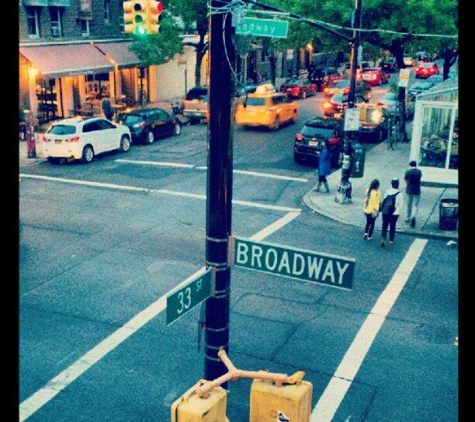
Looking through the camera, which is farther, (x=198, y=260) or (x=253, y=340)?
(x=198, y=260)

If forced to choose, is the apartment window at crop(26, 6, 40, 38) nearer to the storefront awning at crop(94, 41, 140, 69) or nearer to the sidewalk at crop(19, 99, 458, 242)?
the storefront awning at crop(94, 41, 140, 69)

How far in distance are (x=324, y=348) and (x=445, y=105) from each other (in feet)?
42.8

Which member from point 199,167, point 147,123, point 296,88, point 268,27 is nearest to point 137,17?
point 268,27

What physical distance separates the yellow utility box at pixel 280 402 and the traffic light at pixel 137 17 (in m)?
8.20

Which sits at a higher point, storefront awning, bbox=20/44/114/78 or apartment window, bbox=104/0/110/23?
apartment window, bbox=104/0/110/23

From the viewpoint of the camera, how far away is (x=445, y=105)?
19.4 metres

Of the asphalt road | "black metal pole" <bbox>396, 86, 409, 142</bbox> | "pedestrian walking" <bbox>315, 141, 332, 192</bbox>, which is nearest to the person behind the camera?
the asphalt road

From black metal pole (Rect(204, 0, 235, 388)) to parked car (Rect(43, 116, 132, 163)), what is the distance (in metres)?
17.2

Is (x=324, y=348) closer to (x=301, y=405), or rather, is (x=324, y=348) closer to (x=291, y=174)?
(x=301, y=405)

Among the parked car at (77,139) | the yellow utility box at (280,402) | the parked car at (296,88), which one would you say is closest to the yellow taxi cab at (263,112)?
the parked car at (77,139)

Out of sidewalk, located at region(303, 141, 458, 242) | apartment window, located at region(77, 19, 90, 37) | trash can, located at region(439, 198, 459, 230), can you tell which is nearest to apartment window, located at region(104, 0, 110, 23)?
apartment window, located at region(77, 19, 90, 37)

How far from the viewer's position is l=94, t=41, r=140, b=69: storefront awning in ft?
109

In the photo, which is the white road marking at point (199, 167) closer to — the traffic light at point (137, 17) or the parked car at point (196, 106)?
the parked car at point (196, 106)
